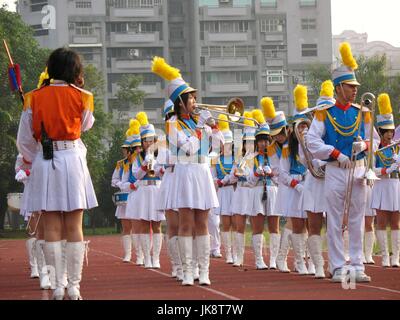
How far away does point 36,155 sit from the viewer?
1302cm

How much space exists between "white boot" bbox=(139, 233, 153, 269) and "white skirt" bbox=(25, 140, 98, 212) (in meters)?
8.71

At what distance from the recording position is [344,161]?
15203 mm

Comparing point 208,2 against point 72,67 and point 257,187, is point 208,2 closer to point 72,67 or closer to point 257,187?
point 257,187

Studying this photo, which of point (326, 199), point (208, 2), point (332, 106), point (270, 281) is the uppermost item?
point (208, 2)

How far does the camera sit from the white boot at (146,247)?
2145 centimetres

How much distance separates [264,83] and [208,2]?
916cm

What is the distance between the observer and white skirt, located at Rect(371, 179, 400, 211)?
20422 millimetres

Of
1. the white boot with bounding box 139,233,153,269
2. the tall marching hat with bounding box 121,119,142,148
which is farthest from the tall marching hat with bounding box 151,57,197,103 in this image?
the tall marching hat with bounding box 121,119,142,148

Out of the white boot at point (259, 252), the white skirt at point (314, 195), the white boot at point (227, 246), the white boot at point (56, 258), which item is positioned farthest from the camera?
the white boot at point (227, 246)

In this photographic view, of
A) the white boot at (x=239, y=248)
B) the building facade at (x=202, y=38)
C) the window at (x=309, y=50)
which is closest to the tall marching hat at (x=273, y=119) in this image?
the white boot at (x=239, y=248)

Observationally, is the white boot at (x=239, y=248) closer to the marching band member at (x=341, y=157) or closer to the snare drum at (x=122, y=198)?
the snare drum at (x=122, y=198)

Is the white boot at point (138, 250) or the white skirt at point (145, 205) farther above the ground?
the white skirt at point (145, 205)

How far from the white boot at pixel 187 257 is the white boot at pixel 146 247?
5434mm
